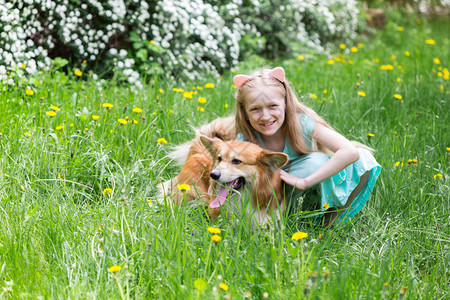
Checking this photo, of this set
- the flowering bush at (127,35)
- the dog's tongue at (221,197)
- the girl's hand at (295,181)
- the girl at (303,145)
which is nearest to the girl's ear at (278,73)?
the girl at (303,145)

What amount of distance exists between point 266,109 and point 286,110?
152 mm

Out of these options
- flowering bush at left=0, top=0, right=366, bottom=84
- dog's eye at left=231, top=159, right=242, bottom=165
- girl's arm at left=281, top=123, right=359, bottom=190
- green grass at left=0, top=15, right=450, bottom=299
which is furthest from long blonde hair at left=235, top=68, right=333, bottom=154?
flowering bush at left=0, top=0, right=366, bottom=84

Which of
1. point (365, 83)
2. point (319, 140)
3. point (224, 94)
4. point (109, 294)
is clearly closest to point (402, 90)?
point (365, 83)

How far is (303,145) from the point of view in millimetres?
2771

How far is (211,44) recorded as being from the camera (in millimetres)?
4980

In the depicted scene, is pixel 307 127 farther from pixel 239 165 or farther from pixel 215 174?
pixel 215 174

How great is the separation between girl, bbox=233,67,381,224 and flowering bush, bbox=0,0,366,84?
5.96 feet

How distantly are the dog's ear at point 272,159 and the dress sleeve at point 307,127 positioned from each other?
361 mm

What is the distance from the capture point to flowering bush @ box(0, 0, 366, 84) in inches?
157

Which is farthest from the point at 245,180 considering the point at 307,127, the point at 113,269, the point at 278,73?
the point at 113,269

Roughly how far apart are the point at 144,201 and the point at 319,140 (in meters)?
1.03

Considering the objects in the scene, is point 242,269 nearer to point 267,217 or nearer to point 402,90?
point 267,217

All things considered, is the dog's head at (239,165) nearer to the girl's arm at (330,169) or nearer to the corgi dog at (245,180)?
the corgi dog at (245,180)

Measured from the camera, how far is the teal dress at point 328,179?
2713 mm
